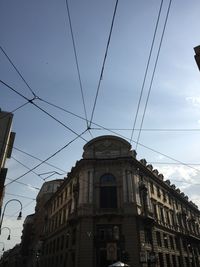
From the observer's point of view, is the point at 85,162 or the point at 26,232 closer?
the point at 85,162

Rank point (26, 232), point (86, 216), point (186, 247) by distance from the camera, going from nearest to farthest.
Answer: point (86, 216) → point (186, 247) → point (26, 232)

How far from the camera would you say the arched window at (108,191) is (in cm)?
2919

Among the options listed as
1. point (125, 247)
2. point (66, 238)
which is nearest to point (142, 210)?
point (125, 247)

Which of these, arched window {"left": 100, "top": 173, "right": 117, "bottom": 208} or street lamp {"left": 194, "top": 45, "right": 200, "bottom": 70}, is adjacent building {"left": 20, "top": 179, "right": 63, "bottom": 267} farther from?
street lamp {"left": 194, "top": 45, "right": 200, "bottom": 70}

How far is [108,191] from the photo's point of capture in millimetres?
29922

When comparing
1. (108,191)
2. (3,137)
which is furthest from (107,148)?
(3,137)

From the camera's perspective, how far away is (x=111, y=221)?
2777cm

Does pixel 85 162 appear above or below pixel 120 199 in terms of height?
above

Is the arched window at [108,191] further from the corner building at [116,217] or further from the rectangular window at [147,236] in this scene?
the rectangular window at [147,236]

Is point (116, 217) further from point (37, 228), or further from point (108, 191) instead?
point (37, 228)

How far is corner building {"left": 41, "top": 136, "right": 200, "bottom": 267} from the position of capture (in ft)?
86.7

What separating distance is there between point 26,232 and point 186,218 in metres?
38.3

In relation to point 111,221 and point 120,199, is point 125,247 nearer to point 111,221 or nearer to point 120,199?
point 111,221

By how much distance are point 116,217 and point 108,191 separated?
3.21 metres
